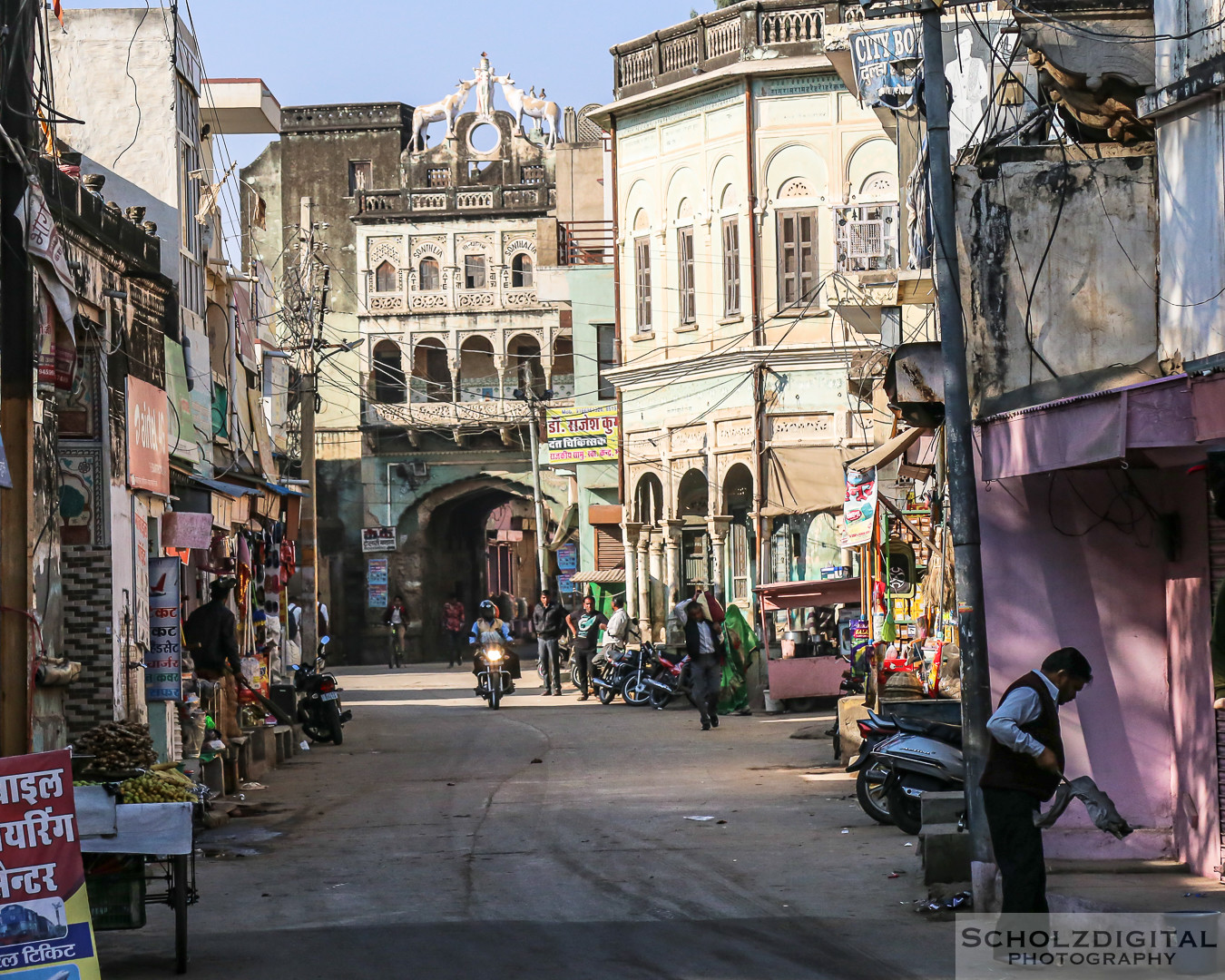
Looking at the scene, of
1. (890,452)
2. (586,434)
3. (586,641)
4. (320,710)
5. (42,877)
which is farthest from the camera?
(586,434)

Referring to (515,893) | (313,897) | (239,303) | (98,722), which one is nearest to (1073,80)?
(515,893)

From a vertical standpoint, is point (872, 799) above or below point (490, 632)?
below

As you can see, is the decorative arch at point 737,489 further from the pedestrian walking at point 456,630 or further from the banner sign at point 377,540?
the banner sign at point 377,540

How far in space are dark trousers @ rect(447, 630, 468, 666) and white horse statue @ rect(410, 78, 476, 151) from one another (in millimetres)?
14390

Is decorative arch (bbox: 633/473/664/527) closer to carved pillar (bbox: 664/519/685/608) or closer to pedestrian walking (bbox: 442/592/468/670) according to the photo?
carved pillar (bbox: 664/519/685/608)

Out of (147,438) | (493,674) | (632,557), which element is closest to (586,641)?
(493,674)

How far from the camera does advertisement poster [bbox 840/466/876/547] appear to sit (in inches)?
732

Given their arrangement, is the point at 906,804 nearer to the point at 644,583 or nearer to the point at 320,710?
the point at 320,710

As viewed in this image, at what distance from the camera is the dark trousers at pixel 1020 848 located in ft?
25.7

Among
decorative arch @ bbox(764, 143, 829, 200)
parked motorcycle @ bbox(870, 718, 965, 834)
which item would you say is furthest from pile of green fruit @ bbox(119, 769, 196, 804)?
decorative arch @ bbox(764, 143, 829, 200)

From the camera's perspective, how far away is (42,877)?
22.9 feet

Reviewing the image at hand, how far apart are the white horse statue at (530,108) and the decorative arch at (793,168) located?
1833cm

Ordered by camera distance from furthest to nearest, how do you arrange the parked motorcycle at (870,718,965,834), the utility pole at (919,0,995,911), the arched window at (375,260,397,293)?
the arched window at (375,260,397,293)
the parked motorcycle at (870,718,965,834)
the utility pole at (919,0,995,911)

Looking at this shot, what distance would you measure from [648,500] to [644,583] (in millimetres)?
1805
